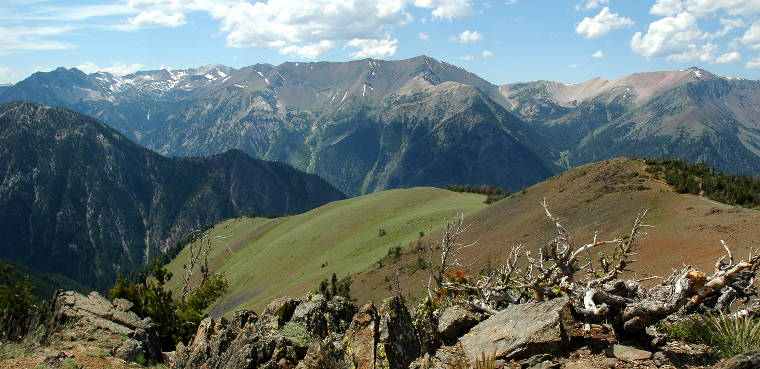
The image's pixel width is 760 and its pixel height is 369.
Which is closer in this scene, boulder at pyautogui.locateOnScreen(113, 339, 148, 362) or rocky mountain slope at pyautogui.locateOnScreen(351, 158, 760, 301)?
boulder at pyautogui.locateOnScreen(113, 339, 148, 362)

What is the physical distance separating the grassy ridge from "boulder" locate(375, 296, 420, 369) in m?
62.0

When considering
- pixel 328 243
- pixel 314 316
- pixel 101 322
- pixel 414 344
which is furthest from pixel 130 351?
pixel 328 243

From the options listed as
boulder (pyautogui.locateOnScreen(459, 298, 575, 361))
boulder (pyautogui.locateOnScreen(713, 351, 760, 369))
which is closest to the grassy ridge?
boulder (pyautogui.locateOnScreen(459, 298, 575, 361))

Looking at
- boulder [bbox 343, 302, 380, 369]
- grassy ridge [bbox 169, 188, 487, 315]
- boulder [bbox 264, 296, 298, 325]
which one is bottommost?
grassy ridge [bbox 169, 188, 487, 315]

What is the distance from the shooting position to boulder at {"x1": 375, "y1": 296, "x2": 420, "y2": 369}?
39.1 feet

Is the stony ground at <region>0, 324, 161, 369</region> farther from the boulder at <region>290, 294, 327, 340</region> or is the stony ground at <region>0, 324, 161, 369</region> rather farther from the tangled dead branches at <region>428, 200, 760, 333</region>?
the tangled dead branches at <region>428, 200, 760, 333</region>

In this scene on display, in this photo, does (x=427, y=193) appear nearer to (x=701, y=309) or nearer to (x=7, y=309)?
(x=7, y=309)

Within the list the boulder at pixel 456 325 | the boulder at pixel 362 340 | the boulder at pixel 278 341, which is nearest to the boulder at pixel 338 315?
the boulder at pixel 278 341

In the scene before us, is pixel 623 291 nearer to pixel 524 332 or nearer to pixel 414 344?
pixel 524 332

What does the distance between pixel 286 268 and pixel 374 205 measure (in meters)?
29.7

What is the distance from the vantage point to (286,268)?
10512 centimetres

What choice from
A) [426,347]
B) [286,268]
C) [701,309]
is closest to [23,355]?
[426,347]

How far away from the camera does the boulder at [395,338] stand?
1191 centimetres

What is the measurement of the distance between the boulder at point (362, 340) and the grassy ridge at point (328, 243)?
60915mm
